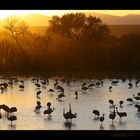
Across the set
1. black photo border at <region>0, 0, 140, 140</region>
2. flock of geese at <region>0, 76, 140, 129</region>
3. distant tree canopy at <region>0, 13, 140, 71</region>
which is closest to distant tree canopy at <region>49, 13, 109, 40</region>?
distant tree canopy at <region>0, 13, 140, 71</region>

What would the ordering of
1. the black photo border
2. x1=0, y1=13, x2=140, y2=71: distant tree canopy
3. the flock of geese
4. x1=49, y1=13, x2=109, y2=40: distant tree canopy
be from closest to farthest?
the black photo border < x1=0, y1=13, x2=140, y2=71: distant tree canopy < x1=49, y1=13, x2=109, y2=40: distant tree canopy < the flock of geese

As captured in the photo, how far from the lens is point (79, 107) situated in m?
5.74

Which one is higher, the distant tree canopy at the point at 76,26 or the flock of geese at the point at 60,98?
the distant tree canopy at the point at 76,26

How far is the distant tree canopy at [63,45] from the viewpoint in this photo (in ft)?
11.6

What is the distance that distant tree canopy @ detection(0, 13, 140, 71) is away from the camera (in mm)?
3539

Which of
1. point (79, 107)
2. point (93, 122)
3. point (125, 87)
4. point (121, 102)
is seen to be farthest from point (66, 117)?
point (125, 87)

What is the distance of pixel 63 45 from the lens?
13.1 ft

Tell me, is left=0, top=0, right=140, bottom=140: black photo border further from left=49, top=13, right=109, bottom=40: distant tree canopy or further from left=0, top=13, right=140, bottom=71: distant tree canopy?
left=49, top=13, right=109, bottom=40: distant tree canopy
